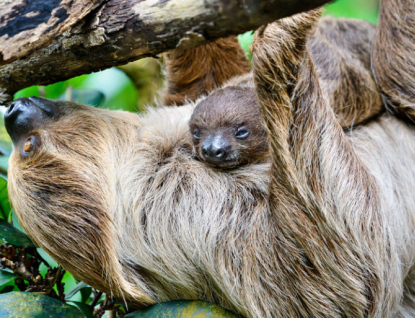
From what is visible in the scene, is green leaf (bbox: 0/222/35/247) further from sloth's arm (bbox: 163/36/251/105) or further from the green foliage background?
sloth's arm (bbox: 163/36/251/105)

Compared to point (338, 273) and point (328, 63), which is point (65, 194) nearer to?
point (338, 273)

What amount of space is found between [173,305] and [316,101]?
161cm

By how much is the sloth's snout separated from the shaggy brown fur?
1.60 metres

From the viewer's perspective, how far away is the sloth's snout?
10.4 feet

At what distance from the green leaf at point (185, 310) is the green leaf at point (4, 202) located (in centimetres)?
147

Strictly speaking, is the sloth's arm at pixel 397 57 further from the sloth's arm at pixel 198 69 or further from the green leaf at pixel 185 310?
the green leaf at pixel 185 310

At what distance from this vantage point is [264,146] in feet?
11.4

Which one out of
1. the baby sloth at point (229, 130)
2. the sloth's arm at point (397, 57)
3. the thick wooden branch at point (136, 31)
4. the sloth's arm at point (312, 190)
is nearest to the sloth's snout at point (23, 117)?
the thick wooden branch at point (136, 31)

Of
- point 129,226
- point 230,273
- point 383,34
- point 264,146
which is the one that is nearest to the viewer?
point 230,273

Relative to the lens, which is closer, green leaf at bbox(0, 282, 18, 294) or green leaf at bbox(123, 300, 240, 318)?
green leaf at bbox(123, 300, 240, 318)

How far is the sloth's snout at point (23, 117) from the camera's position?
3.17m

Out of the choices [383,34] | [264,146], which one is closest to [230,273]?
[264,146]

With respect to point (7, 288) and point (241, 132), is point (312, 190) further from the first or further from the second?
point (7, 288)

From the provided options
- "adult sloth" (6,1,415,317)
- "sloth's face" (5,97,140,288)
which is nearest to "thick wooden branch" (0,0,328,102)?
"sloth's face" (5,97,140,288)
